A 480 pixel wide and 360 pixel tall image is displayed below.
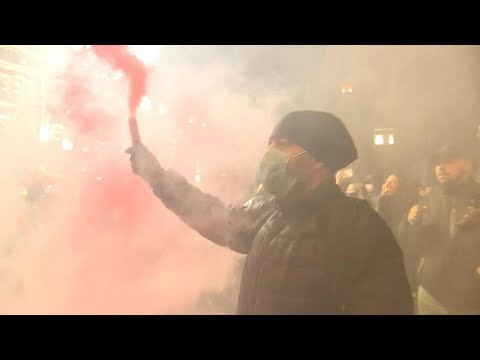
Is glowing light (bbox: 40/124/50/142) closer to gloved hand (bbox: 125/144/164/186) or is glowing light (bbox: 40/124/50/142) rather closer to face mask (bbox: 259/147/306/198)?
gloved hand (bbox: 125/144/164/186)

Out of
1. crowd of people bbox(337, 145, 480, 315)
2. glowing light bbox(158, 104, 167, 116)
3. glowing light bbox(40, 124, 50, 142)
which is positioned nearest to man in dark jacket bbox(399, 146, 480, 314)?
crowd of people bbox(337, 145, 480, 315)

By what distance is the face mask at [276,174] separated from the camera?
2.55m

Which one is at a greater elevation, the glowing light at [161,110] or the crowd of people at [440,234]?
the glowing light at [161,110]

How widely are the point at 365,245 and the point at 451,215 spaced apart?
78 cm

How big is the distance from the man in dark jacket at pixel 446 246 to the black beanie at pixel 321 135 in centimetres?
72

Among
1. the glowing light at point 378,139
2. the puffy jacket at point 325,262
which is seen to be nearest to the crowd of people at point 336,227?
the puffy jacket at point 325,262

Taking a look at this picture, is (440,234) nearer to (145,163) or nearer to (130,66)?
(145,163)

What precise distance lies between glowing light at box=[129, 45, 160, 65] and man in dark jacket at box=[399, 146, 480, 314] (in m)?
2.33

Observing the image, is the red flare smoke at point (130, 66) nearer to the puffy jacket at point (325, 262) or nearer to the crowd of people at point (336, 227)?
the crowd of people at point (336, 227)

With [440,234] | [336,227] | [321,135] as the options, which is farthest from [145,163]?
[440,234]

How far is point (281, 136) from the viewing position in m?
2.65

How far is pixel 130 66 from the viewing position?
289cm

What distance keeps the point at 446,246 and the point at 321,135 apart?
1.26m

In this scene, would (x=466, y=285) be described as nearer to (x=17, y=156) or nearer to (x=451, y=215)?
(x=451, y=215)
